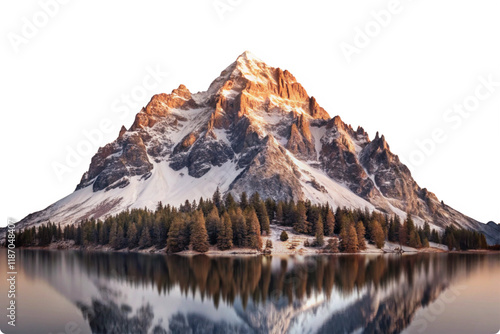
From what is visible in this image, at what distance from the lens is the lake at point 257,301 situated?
4222 centimetres

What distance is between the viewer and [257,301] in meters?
52.2

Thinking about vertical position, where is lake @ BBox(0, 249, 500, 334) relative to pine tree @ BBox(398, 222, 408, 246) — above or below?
below

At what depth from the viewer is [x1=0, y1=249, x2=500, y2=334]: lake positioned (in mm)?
42219

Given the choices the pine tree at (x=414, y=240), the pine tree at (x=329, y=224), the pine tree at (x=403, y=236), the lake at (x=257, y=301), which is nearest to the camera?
the lake at (x=257, y=301)

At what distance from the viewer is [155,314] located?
47719 millimetres

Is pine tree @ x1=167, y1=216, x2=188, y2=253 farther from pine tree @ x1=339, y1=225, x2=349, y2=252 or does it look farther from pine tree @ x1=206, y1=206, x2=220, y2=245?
pine tree @ x1=339, y1=225, x2=349, y2=252

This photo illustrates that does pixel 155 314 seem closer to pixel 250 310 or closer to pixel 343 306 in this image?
pixel 250 310

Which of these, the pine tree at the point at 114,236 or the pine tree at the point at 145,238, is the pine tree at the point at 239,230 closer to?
the pine tree at the point at 145,238

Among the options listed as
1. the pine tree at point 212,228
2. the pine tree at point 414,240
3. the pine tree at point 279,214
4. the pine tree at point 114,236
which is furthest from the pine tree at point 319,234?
the pine tree at point 114,236

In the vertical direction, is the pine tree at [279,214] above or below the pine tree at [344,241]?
above

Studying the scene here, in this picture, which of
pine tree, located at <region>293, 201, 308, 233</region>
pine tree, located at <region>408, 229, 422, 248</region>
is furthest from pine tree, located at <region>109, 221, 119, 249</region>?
pine tree, located at <region>408, 229, 422, 248</region>

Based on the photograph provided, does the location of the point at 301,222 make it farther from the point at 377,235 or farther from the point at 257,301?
the point at 257,301

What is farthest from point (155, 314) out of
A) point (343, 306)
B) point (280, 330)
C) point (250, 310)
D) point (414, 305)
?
point (414, 305)

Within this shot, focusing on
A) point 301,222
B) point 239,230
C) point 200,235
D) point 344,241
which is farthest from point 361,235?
point 200,235
